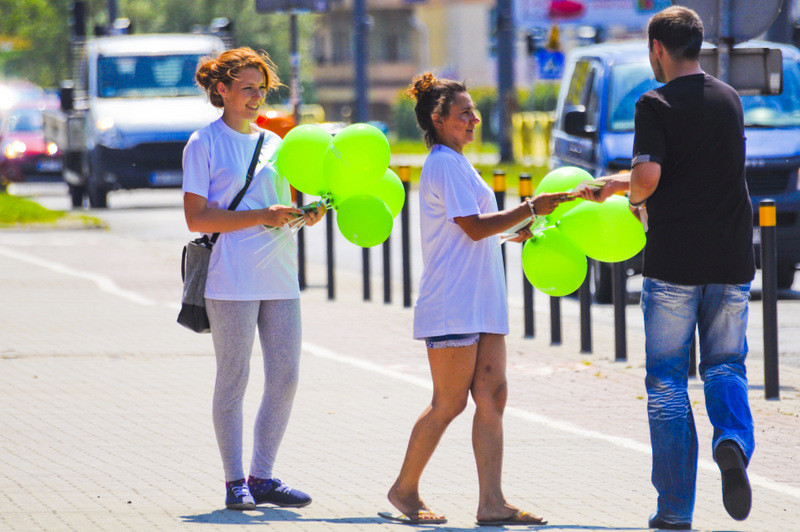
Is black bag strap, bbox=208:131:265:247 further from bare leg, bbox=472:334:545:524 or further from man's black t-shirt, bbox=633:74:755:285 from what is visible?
man's black t-shirt, bbox=633:74:755:285

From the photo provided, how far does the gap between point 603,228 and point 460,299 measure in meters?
0.79

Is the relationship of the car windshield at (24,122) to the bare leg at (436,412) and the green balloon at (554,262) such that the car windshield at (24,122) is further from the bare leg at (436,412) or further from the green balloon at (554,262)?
the bare leg at (436,412)

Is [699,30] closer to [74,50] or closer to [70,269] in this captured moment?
[70,269]

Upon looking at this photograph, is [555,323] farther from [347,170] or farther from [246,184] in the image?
[246,184]

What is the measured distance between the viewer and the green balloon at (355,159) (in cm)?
587

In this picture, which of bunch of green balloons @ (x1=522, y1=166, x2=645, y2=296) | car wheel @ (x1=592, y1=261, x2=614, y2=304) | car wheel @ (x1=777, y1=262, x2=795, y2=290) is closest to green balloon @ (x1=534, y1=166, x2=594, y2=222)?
bunch of green balloons @ (x1=522, y1=166, x2=645, y2=296)

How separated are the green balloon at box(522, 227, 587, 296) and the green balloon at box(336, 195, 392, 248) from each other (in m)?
0.61

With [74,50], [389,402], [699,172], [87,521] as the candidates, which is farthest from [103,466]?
[74,50]

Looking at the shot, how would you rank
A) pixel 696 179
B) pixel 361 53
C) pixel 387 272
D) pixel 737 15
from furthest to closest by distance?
pixel 361 53 < pixel 387 272 < pixel 737 15 < pixel 696 179

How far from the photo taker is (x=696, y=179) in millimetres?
5242

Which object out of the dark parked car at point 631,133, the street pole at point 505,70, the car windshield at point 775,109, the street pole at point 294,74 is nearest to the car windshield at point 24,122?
the street pole at point 505,70

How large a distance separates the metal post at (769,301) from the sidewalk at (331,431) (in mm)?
130

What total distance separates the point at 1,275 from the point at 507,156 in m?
20.2

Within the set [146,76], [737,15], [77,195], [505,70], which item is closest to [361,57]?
[505,70]
